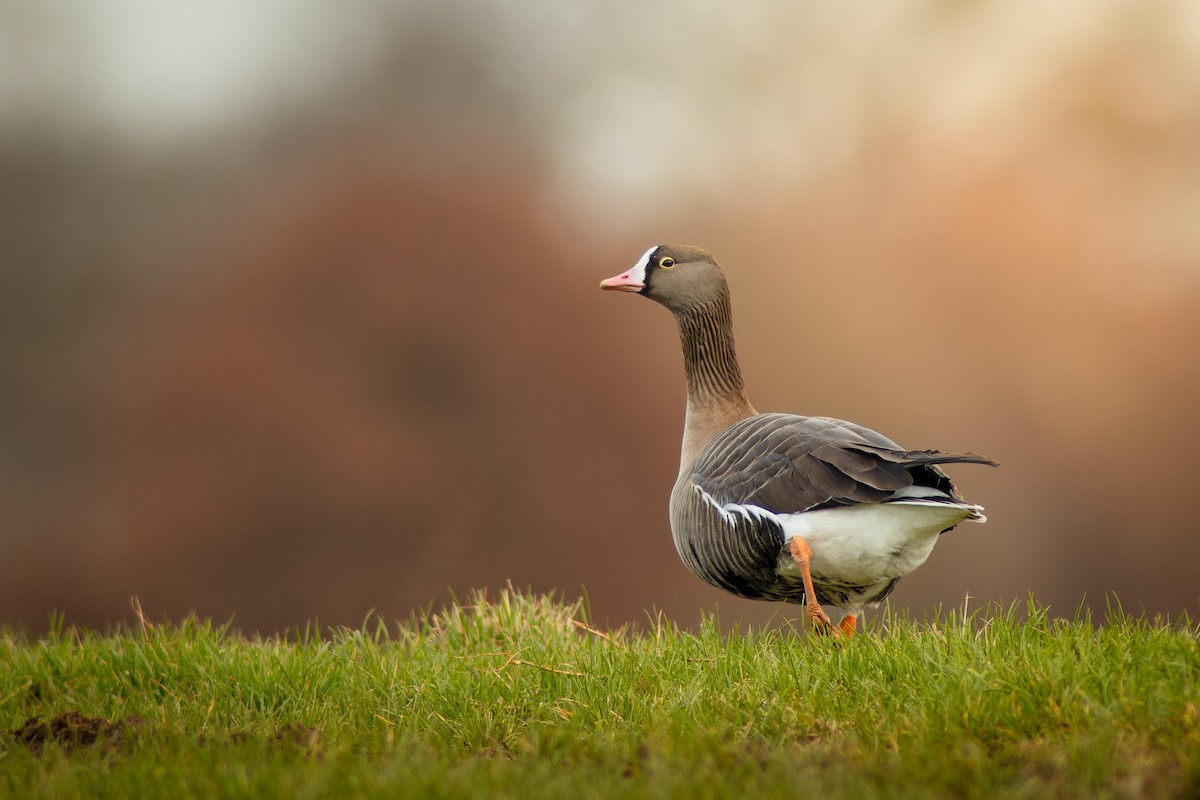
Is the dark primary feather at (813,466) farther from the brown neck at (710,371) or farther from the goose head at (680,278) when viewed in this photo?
the goose head at (680,278)

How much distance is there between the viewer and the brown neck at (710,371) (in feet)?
26.2

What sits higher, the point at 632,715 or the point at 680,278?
the point at 680,278

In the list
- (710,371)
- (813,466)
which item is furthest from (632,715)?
(710,371)

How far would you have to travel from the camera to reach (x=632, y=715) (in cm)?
470

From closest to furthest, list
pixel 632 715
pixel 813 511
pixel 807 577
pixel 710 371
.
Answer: pixel 632 715, pixel 807 577, pixel 813 511, pixel 710 371

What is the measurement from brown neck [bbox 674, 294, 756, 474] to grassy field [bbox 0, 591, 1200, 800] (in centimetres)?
206

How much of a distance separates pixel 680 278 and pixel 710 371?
0.72 m

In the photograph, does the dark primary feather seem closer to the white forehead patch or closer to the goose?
the goose

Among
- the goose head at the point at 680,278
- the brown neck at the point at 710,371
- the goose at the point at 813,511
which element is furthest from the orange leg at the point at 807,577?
Answer: the goose head at the point at 680,278

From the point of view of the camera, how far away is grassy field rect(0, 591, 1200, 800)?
140 inches

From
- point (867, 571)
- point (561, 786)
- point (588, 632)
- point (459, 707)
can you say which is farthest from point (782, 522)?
point (561, 786)

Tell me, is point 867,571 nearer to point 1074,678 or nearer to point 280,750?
point 1074,678

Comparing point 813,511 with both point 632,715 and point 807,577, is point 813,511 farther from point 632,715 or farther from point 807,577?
point 632,715

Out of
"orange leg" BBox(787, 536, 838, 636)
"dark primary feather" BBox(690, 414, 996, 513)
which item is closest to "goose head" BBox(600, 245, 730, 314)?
"dark primary feather" BBox(690, 414, 996, 513)
